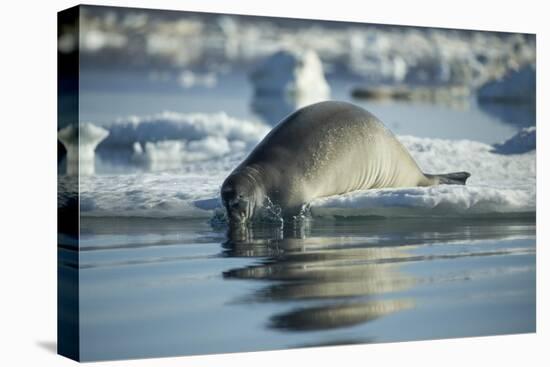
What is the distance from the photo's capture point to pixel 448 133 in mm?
11547

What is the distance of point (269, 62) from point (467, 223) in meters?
2.62

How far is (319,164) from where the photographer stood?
36.9ft

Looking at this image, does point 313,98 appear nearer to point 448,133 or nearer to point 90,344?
point 448,133

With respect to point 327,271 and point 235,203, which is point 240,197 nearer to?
point 235,203

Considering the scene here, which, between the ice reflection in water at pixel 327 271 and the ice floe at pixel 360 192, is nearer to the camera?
the ice reflection in water at pixel 327 271

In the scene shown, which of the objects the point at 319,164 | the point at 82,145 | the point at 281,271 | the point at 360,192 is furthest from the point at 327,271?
the point at 82,145

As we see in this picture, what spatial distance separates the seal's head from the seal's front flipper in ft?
6.13

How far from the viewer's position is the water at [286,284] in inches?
378

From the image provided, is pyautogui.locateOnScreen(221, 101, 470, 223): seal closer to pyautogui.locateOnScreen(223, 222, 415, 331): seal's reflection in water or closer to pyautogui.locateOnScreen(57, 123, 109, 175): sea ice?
pyautogui.locateOnScreen(223, 222, 415, 331): seal's reflection in water

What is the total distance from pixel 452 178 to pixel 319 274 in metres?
2.21

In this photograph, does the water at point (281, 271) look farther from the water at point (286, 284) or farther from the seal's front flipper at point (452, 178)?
the seal's front flipper at point (452, 178)

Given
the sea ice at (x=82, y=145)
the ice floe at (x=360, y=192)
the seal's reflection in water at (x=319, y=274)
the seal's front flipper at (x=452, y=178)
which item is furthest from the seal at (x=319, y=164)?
the sea ice at (x=82, y=145)

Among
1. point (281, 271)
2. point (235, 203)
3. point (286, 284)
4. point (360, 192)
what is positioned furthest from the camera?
point (360, 192)

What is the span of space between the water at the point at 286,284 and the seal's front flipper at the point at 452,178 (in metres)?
0.40
